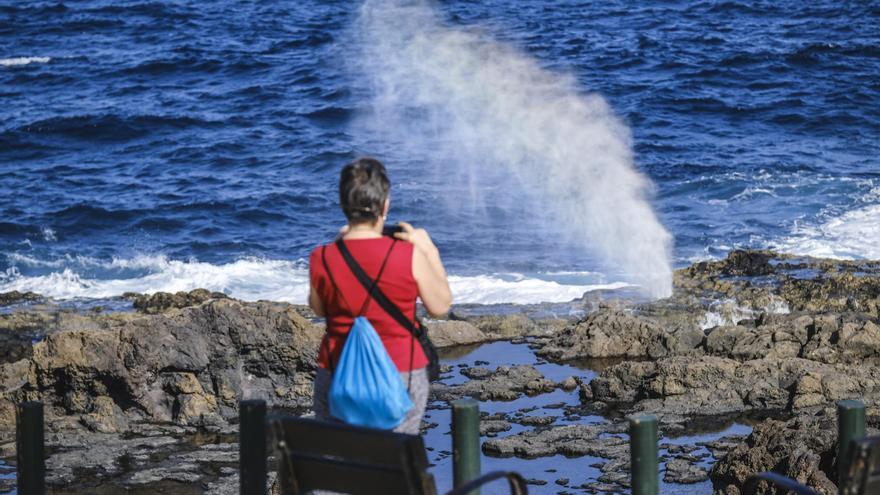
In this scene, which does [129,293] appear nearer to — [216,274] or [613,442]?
[216,274]

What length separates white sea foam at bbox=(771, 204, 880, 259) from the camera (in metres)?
19.7

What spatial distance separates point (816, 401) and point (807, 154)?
1745 cm

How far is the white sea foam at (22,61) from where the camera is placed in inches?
1459

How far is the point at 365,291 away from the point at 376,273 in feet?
0.28

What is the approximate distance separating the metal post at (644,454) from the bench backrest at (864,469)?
4.42 ft

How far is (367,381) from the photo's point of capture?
5.37 m

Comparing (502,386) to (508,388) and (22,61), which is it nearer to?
(508,388)

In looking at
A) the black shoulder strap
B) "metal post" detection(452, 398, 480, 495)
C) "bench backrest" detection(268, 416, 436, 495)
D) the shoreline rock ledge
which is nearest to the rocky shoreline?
the shoreline rock ledge

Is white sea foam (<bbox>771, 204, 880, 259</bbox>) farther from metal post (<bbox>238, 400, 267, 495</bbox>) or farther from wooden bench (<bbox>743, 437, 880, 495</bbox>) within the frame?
wooden bench (<bbox>743, 437, 880, 495</bbox>)

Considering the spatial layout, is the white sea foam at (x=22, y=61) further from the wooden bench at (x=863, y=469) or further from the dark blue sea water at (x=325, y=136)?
the wooden bench at (x=863, y=469)

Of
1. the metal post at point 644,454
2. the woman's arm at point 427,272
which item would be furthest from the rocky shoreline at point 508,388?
the woman's arm at point 427,272

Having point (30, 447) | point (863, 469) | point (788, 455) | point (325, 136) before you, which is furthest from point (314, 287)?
point (325, 136)

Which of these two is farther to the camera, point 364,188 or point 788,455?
point 788,455

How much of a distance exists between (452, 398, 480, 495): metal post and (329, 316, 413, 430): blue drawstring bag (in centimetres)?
98
